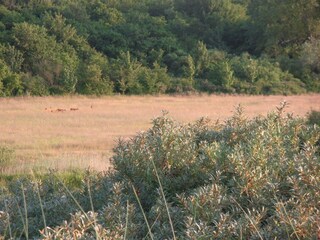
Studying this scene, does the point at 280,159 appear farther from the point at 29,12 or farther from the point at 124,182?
the point at 29,12

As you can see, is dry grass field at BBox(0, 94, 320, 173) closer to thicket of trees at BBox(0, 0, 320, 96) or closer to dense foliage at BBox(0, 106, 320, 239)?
thicket of trees at BBox(0, 0, 320, 96)

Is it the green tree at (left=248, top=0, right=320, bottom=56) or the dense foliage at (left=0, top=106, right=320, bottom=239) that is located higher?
the green tree at (left=248, top=0, right=320, bottom=56)

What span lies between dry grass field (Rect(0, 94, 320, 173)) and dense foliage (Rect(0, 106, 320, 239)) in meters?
8.35

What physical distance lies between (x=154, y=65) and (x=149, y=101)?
6.80 meters

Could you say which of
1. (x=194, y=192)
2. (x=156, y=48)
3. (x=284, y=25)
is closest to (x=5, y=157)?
(x=194, y=192)

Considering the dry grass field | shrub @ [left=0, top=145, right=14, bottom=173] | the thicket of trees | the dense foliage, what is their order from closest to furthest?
1. the dense foliage
2. shrub @ [left=0, top=145, right=14, bottom=173]
3. the dry grass field
4. the thicket of trees

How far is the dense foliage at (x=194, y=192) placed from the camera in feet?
13.6

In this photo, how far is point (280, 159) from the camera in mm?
5055

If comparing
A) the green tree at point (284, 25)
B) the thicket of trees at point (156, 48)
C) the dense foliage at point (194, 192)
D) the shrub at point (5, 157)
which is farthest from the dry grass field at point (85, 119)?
the dense foliage at point (194, 192)

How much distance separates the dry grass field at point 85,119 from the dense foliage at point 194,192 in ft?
27.4

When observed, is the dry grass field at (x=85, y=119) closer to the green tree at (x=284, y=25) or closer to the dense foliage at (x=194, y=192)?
the green tree at (x=284, y=25)


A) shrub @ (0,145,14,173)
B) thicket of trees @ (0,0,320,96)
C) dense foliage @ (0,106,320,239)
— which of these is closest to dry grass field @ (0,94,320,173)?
shrub @ (0,145,14,173)

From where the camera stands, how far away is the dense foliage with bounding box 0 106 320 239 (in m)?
4.14

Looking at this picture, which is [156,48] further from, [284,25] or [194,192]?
[194,192]
